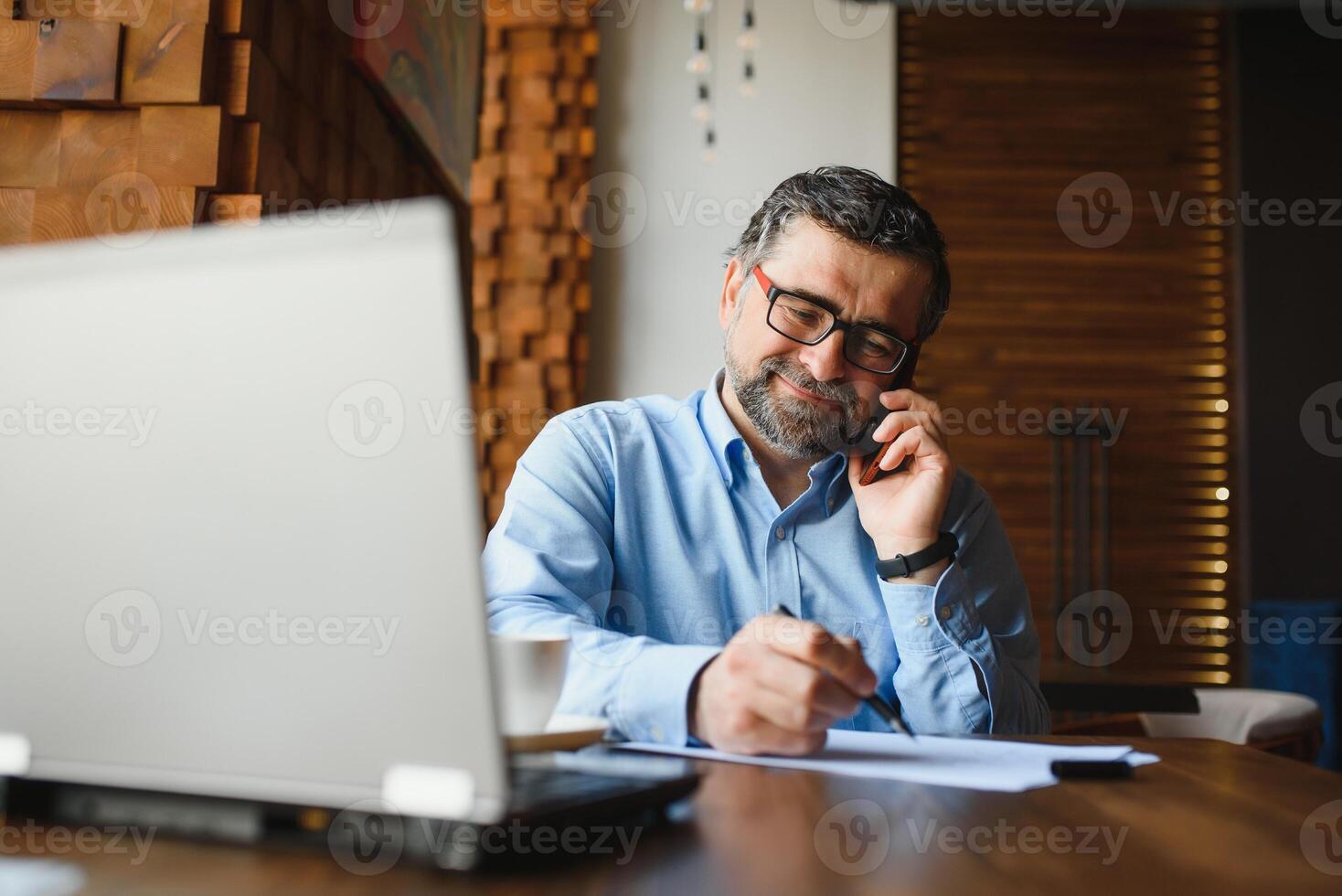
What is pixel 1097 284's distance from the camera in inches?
197

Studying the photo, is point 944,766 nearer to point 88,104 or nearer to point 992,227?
point 88,104

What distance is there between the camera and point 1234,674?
192 inches

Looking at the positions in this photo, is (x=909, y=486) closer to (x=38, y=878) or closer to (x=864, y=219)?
(x=864, y=219)

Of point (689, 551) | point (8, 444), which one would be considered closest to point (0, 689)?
point (8, 444)

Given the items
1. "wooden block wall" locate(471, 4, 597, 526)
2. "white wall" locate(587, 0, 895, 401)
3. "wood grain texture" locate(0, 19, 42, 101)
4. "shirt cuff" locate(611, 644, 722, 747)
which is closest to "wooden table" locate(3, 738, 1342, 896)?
"shirt cuff" locate(611, 644, 722, 747)

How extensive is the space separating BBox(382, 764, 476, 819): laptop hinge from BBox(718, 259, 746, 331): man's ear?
1.50 metres

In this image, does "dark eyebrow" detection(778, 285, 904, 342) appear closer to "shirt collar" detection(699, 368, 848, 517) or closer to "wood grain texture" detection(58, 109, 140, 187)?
"shirt collar" detection(699, 368, 848, 517)

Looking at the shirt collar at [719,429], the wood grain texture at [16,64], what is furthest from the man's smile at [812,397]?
the wood grain texture at [16,64]

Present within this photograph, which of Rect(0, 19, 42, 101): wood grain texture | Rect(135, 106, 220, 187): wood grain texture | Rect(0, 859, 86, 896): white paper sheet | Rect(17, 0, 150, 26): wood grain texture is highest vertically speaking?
Rect(17, 0, 150, 26): wood grain texture

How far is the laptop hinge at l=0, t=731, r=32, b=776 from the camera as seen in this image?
23.6 inches

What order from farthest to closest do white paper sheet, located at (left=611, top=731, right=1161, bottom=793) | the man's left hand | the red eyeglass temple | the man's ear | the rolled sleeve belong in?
the man's ear, the red eyeglass temple, the man's left hand, the rolled sleeve, white paper sheet, located at (left=611, top=731, right=1161, bottom=793)

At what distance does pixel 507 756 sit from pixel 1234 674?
5.15 metres

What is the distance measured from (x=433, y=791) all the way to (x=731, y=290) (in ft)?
5.13

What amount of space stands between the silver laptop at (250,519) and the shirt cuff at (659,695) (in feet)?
1.72
